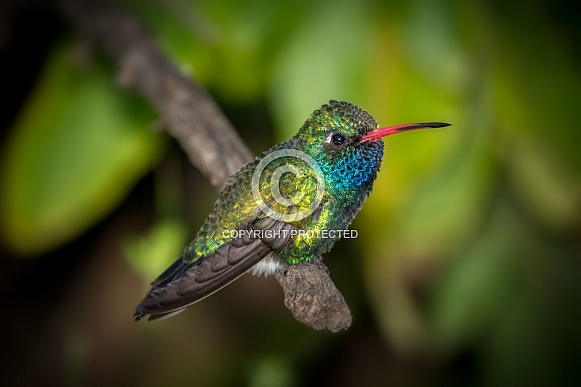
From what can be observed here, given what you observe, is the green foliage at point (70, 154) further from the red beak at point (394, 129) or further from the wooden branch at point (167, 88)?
the red beak at point (394, 129)

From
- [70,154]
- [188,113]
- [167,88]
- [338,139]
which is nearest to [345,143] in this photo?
[338,139]

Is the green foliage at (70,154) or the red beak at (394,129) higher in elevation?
the green foliage at (70,154)

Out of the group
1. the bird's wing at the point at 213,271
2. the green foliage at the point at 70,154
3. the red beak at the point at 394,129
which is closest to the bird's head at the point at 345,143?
the red beak at the point at 394,129

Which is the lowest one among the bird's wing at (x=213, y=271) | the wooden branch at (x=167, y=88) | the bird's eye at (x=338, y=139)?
the bird's wing at (x=213, y=271)

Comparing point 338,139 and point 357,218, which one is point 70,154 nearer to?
point 357,218

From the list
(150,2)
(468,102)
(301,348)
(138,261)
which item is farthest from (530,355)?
(150,2)

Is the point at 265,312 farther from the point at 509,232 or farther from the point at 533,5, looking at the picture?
the point at 533,5

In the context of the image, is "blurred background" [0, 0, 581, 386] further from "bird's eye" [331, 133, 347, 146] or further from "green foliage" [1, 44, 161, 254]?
"bird's eye" [331, 133, 347, 146]
